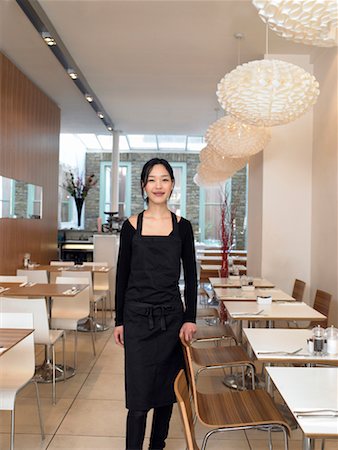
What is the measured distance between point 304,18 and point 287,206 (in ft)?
12.0

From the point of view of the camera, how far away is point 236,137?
433 cm

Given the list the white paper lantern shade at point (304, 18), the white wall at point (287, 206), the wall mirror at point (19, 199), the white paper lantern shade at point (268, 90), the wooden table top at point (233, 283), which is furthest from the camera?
the wall mirror at point (19, 199)

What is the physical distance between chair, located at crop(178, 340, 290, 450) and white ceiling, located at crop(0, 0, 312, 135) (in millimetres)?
3471

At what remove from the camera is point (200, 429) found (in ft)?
9.71

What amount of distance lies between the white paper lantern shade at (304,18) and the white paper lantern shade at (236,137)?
217cm

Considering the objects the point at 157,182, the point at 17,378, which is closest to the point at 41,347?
the point at 17,378

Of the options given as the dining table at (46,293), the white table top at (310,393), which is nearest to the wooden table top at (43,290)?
the dining table at (46,293)

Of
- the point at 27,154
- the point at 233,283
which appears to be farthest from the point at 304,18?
→ the point at 27,154

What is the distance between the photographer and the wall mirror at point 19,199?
5562 millimetres

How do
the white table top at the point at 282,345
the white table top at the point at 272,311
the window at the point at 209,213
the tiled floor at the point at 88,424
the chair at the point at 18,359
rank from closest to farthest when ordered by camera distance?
the white table top at the point at 282,345 → the chair at the point at 18,359 → the tiled floor at the point at 88,424 → the white table top at the point at 272,311 → the window at the point at 209,213

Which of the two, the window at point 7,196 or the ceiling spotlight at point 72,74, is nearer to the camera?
the window at point 7,196

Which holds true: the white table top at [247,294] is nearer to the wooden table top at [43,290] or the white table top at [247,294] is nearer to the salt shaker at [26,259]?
the wooden table top at [43,290]

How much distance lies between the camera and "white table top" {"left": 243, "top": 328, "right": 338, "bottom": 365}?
6.98 feet

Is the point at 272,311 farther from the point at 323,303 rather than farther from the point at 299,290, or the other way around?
the point at 299,290
